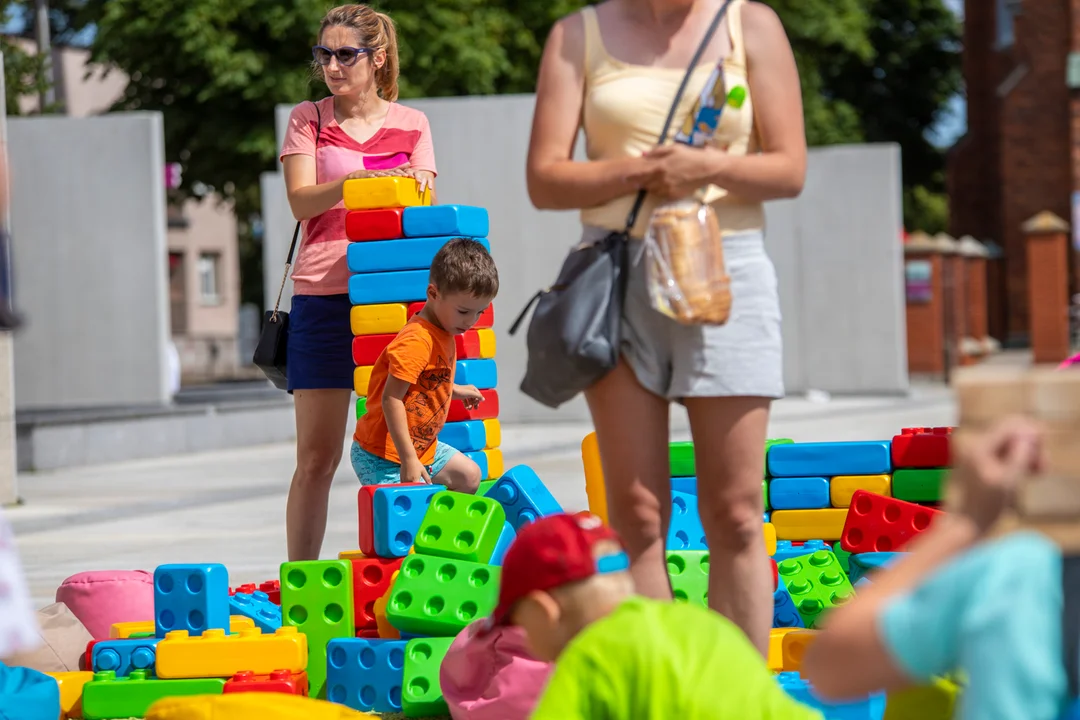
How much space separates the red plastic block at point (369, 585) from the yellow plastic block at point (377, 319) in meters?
1.11

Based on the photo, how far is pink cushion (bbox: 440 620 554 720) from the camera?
4.09 metres

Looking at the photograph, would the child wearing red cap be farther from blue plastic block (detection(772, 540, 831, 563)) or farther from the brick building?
the brick building

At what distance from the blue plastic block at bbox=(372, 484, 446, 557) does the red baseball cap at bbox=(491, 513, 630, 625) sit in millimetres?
2252

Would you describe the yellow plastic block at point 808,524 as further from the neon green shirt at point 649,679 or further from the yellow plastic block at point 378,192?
the neon green shirt at point 649,679

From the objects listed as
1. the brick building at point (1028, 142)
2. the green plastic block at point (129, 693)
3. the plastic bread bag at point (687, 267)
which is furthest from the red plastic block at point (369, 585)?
the brick building at point (1028, 142)

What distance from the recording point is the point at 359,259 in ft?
20.1

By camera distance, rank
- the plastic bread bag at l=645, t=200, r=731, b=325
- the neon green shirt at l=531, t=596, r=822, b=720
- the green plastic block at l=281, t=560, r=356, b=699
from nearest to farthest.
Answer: the neon green shirt at l=531, t=596, r=822, b=720, the plastic bread bag at l=645, t=200, r=731, b=325, the green plastic block at l=281, t=560, r=356, b=699

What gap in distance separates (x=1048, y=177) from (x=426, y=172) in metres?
38.1

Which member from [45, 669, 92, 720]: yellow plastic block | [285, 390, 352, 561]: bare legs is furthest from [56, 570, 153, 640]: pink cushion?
[45, 669, 92, 720]: yellow plastic block

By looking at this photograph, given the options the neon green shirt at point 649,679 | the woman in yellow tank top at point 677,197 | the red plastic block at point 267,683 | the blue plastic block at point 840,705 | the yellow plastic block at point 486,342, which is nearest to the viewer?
the neon green shirt at point 649,679

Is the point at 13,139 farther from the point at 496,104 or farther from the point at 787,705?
the point at 787,705

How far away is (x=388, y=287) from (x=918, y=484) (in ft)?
7.16

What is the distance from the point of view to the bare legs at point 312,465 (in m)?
5.70

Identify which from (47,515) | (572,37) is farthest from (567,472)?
(572,37)
